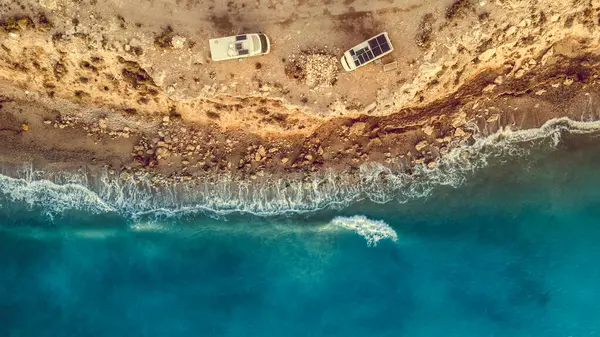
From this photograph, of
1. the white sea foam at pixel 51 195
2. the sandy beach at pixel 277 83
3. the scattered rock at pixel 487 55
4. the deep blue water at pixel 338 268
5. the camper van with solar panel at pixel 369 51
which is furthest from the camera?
the white sea foam at pixel 51 195

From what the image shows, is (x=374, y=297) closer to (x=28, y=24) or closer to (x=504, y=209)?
(x=504, y=209)

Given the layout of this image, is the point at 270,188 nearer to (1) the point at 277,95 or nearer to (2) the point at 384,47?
(1) the point at 277,95

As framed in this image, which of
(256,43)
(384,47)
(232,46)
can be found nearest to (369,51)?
(384,47)

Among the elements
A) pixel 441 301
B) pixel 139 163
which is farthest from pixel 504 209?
pixel 139 163

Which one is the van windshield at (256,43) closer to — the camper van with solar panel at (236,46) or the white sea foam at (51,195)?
the camper van with solar panel at (236,46)

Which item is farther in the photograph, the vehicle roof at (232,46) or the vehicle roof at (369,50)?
the vehicle roof at (369,50)

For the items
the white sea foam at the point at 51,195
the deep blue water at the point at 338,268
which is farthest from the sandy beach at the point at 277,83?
the deep blue water at the point at 338,268

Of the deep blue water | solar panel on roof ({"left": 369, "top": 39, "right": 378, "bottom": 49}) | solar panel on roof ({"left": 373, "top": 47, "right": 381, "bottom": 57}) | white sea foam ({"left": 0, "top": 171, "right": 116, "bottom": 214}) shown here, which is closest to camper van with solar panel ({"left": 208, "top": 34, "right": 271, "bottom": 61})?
solar panel on roof ({"left": 369, "top": 39, "right": 378, "bottom": 49})
